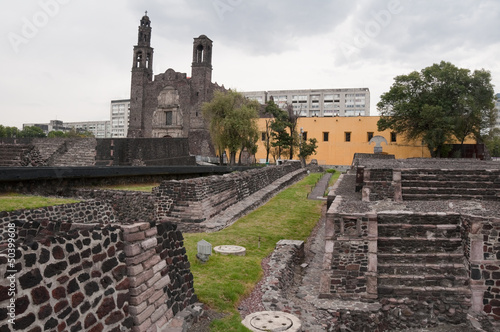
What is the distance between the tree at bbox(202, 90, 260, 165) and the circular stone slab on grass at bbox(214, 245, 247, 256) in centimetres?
2600

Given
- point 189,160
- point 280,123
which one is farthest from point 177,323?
point 280,123

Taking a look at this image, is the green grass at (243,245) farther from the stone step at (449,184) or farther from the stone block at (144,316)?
the stone step at (449,184)

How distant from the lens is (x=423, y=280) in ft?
25.7

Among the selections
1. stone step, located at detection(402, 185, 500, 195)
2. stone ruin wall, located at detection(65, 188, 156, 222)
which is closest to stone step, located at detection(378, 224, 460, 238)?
stone step, located at detection(402, 185, 500, 195)

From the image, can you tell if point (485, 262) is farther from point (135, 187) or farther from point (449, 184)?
point (135, 187)

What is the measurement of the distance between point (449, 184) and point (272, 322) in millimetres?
9119

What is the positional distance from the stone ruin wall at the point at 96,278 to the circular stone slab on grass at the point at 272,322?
3.23 feet

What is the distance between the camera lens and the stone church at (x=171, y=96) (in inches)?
1889

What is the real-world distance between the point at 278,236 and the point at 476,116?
106ft

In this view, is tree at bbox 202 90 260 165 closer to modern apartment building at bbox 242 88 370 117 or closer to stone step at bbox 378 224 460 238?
stone step at bbox 378 224 460 238

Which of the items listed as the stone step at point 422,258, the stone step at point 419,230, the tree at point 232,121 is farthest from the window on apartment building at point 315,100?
the stone step at point 422,258

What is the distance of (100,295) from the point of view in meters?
4.26

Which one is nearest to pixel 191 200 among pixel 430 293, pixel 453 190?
pixel 430 293

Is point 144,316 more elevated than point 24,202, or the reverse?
point 24,202
